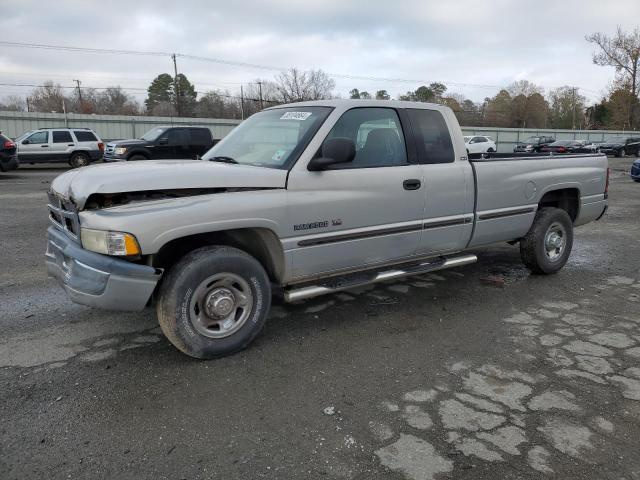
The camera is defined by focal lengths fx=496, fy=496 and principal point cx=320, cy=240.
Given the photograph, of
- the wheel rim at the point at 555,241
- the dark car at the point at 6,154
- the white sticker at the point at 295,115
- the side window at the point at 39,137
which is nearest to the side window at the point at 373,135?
the white sticker at the point at 295,115

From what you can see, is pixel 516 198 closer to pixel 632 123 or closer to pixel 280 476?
pixel 280 476

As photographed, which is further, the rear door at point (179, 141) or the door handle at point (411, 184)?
the rear door at point (179, 141)

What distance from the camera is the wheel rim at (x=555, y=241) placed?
5.81 m

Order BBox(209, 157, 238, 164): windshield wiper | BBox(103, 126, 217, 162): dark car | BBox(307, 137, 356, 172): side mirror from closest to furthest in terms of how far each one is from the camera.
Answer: BBox(307, 137, 356, 172): side mirror, BBox(209, 157, 238, 164): windshield wiper, BBox(103, 126, 217, 162): dark car

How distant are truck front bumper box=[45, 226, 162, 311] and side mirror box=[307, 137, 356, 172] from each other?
1401mm

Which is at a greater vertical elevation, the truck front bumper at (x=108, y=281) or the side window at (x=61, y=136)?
the side window at (x=61, y=136)

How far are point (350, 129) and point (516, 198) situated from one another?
221 cm

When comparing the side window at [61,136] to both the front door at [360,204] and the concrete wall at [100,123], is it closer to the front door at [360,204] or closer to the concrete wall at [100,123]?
the concrete wall at [100,123]

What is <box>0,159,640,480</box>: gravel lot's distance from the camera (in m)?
2.53

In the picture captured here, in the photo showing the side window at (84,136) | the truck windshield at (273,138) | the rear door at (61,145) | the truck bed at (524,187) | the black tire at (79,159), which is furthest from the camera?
the side window at (84,136)

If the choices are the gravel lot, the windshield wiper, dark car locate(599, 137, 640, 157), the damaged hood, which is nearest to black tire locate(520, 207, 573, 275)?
the gravel lot

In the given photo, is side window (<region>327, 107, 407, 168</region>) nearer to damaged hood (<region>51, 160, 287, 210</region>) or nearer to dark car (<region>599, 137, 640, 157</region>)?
damaged hood (<region>51, 160, 287, 210</region>)

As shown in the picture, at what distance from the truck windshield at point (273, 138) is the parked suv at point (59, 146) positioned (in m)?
18.3

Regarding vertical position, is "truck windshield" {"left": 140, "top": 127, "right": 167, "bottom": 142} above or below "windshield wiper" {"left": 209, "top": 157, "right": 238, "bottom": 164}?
above
